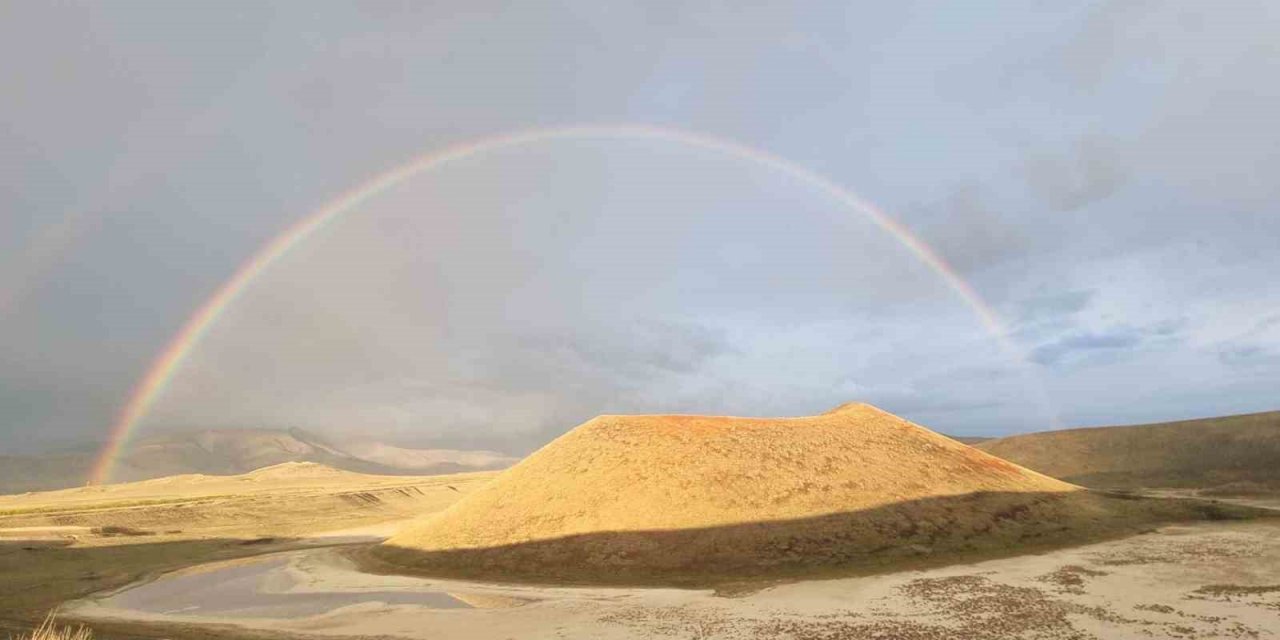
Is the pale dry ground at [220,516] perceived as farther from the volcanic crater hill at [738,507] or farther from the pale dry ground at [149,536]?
the volcanic crater hill at [738,507]

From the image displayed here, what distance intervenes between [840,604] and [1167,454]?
10033cm

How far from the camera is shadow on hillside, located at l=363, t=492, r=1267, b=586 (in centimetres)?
3234

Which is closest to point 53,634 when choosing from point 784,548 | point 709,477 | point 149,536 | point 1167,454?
point 784,548

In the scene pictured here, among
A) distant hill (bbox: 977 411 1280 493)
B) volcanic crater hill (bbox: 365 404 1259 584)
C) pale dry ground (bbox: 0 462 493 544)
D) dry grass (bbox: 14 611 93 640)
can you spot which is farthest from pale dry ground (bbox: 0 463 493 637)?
distant hill (bbox: 977 411 1280 493)

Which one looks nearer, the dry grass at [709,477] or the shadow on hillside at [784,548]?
the shadow on hillside at [784,548]

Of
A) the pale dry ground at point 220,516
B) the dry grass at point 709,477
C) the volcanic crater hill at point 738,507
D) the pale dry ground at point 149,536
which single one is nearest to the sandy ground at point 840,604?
the volcanic crater hill at point 738,507

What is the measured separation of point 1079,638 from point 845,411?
33.1 meters

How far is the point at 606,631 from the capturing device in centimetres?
2205

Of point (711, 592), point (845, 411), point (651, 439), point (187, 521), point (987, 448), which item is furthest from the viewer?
point (987, 448)

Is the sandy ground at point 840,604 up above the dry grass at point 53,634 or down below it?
below

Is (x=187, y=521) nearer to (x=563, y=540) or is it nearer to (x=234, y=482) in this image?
(x=563, y=540)

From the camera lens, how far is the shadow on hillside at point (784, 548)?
32.3 meters

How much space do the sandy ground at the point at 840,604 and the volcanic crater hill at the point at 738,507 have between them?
137 inches

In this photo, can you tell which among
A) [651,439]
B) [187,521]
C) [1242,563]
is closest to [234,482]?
[187,521]
